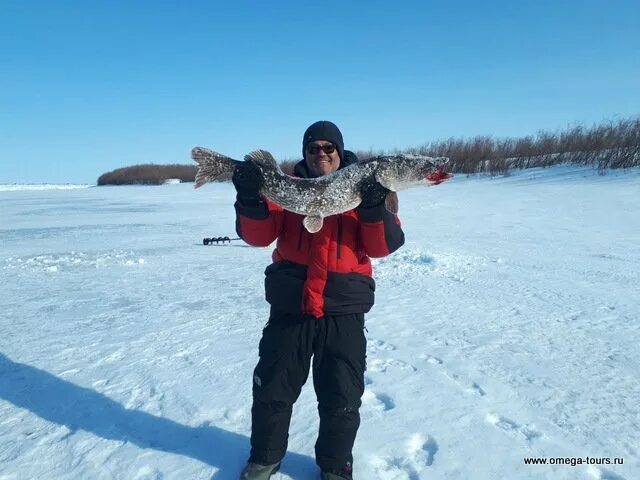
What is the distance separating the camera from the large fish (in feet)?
7.83

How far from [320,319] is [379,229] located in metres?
0.62

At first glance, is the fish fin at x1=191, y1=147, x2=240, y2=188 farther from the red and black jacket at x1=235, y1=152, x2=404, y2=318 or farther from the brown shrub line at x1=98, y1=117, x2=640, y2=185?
the brown shrub line at x1=98, y1=117, x2=640, y2=185

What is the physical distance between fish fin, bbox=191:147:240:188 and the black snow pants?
3.26 feet

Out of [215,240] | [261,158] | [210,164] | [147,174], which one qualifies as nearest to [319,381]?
[261,158]

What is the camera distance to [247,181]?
2.45 m

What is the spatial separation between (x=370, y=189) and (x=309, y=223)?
1.29 ft

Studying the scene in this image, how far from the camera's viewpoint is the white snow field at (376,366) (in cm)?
252

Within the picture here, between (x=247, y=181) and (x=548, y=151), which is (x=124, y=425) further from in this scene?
(x=548, y=151)

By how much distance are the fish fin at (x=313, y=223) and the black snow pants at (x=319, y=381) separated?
0.52 m

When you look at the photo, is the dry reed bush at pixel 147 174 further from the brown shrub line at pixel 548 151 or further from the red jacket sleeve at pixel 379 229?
the red jacket sleeve at pixel 379 229

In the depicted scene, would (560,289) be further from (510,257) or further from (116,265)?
(116,265)

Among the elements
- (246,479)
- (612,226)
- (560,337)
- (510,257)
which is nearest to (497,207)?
(612,226)

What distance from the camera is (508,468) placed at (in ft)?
7.84

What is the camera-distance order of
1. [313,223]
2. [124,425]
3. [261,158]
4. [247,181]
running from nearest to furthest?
1. [313,223]
2. [247,181]
3. [261,158]
4. [124,425]
